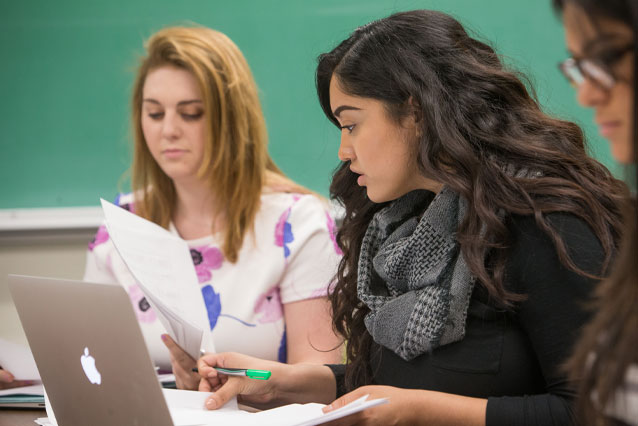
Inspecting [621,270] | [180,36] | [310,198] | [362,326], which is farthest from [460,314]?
[180,36]

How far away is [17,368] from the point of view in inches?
54.2

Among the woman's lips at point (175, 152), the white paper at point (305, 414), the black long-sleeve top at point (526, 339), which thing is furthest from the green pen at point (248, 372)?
the woman's lips at point (175, 152)

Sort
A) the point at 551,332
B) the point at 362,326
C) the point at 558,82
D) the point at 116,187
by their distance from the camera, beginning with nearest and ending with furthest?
the point at 551,332, the point at 362,326, the point at 558,82, the point at 116,187

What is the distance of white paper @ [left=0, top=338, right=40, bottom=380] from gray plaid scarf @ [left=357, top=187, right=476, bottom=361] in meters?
0.65

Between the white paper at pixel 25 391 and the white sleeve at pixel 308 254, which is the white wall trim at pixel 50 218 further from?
the white paper at pixel 25 391

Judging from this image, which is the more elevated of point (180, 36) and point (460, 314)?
point (180, 36)

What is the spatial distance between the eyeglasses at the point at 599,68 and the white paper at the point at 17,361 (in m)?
1.12

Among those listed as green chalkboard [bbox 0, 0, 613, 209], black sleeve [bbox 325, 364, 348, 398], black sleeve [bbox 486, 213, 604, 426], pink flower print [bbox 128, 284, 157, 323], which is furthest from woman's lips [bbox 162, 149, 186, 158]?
black sleeve [bbox 486, 213, 604, 426]

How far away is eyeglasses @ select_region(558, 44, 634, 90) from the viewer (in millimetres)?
605

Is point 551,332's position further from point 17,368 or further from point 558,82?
point 558,82

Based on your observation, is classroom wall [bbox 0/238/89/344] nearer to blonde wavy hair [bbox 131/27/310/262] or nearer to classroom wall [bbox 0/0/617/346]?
classroom wall [bbox 0/0/617/346]

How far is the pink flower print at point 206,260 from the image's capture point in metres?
1.76

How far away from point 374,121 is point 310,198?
0.72 m

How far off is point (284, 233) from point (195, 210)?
257 mm
